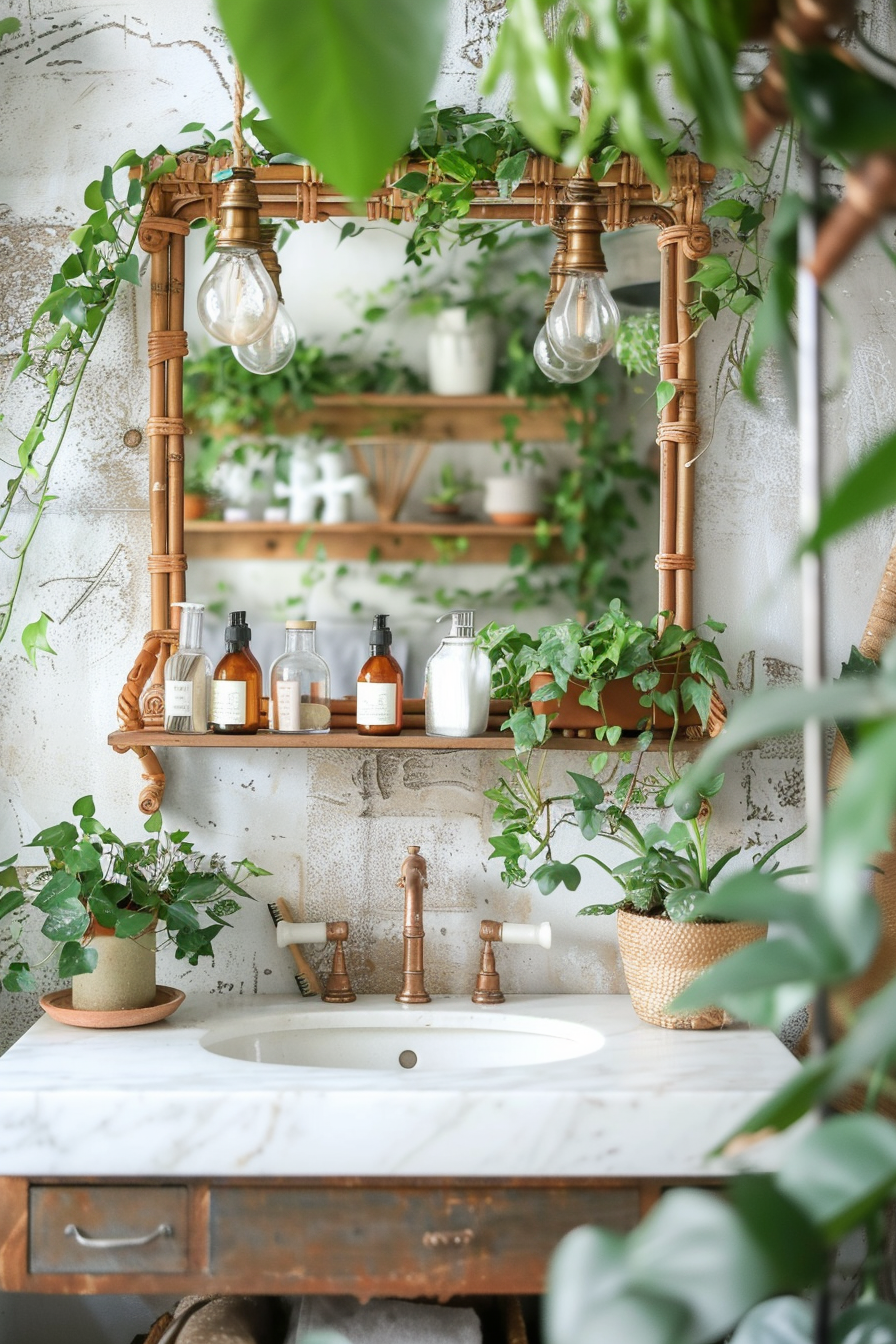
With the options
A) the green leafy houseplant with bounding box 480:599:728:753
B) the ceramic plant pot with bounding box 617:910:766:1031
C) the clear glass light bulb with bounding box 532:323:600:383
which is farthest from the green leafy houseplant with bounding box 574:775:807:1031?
the clear glass light bulb with bounding box 532:323:600:383

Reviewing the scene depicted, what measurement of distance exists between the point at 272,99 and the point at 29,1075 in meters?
1.28

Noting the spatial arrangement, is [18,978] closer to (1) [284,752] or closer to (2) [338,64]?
(1) [284,752]

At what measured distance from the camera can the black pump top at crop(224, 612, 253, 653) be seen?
1.73m

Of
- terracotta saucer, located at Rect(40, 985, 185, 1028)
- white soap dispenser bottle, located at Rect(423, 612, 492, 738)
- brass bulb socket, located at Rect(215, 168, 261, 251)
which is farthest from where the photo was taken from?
white soap dispenser bottle, located at Rect(423, 612, 492, 738)

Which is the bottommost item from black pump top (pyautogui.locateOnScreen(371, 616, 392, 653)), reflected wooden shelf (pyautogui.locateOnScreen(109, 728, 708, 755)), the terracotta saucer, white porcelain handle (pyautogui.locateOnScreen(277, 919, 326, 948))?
the terracotta saucer

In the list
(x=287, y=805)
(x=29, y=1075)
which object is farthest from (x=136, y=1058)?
(x=287, y=805)

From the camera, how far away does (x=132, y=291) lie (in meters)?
1.83

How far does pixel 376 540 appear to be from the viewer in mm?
1837

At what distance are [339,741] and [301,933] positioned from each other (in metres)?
0.30

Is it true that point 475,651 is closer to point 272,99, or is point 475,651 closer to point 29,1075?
point 29,1075

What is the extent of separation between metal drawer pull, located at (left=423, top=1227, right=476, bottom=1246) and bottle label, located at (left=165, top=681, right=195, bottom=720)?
0.74 m

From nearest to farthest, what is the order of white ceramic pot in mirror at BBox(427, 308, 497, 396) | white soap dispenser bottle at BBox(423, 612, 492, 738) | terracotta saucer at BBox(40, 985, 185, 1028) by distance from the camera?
terracotta saucer at BBox(40, 985, 185, 1028), white soap dispenser bottle at BBox(423, 612, 492, 738), white ceramic pot in mirror at BBox(427, 308, 497, 396)

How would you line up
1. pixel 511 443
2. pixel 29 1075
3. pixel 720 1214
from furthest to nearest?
pixel 511 443 → pixel 29 1075 → pixel 720 1214

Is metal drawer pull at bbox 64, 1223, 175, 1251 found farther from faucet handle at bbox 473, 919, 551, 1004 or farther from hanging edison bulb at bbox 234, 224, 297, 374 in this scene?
hanging edison bulb at bbox 234, 224, 297, 374
